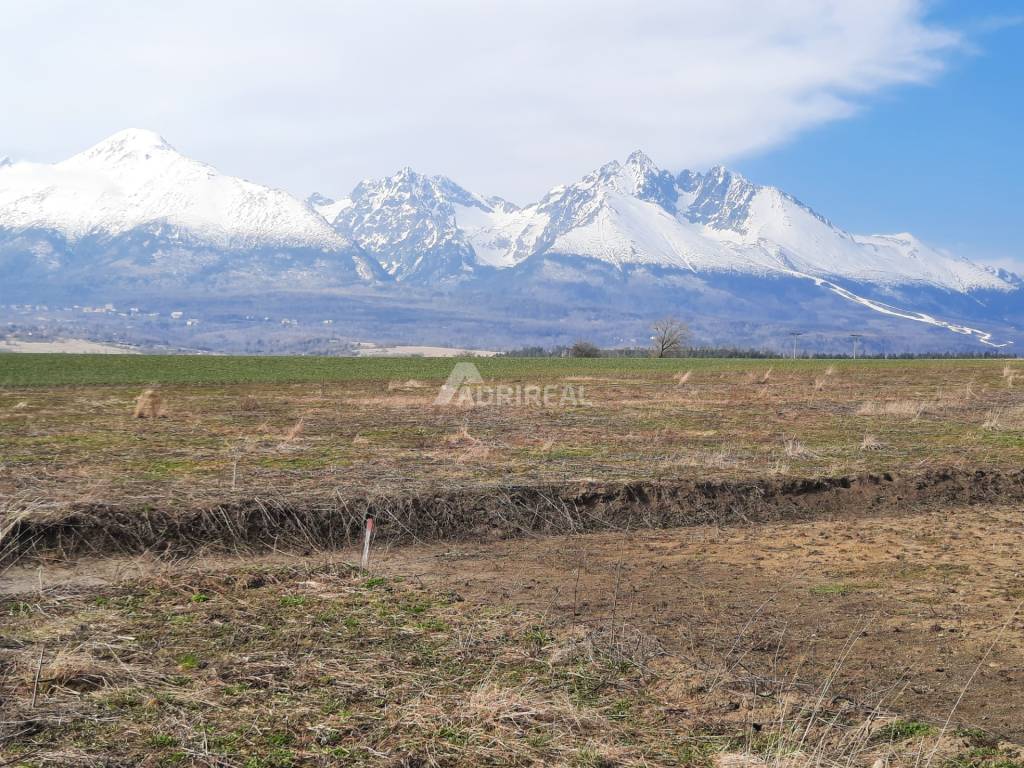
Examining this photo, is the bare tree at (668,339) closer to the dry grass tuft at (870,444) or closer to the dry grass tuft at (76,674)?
the dry grass tuft at (870,444)

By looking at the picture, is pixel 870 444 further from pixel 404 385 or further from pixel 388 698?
pixel 404 385

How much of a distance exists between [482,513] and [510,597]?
4634 mm

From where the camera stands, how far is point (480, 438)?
23.1 meters

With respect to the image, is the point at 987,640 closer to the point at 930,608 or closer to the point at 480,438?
the point at 930,608

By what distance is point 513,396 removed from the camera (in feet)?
133

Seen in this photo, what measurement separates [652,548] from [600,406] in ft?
66.1

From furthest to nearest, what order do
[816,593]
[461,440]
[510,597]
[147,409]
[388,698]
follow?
[147,409]
[461,440]
[816,593]
[510,597]
[388,698]

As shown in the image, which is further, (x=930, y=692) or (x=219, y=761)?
(x=930, y=692)

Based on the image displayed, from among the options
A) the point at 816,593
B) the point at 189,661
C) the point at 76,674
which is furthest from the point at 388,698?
the point at 816,593

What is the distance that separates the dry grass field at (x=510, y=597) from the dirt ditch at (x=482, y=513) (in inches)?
1.9

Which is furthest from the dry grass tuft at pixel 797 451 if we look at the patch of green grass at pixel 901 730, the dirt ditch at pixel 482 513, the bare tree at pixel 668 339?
the bare tree at pixel 668 339

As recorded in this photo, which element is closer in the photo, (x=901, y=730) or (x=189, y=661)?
(x=901, y=730)

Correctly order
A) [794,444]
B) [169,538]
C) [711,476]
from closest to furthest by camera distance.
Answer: [169,538] → [711,476] → [794,444]

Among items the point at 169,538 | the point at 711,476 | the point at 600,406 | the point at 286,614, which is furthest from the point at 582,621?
the point at 600,406
